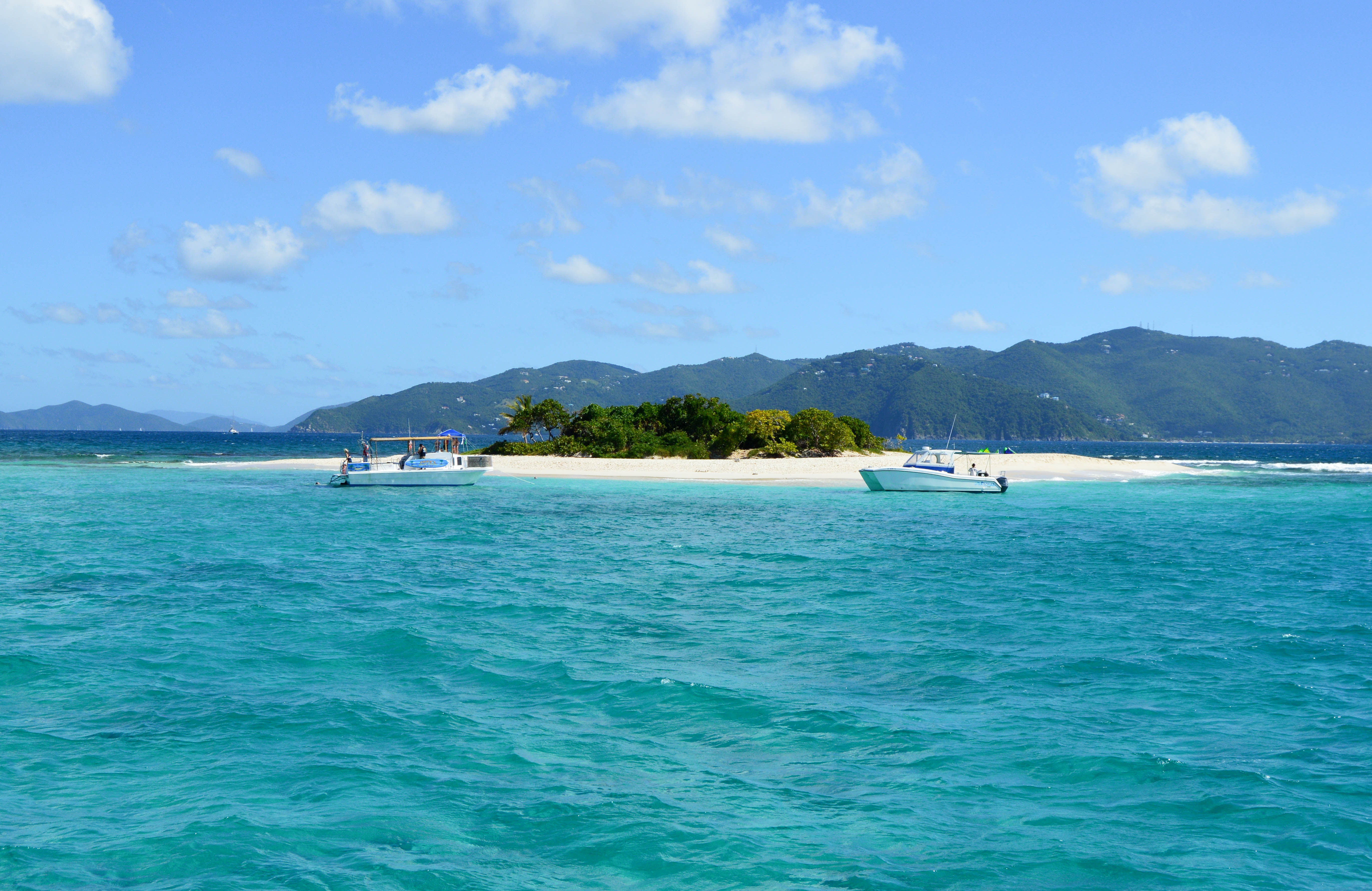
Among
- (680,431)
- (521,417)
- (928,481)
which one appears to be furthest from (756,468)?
(521,417)

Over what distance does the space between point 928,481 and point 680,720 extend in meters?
38.5

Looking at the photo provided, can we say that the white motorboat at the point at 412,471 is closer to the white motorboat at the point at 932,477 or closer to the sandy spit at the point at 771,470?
the sandy spit at the point at 771,470

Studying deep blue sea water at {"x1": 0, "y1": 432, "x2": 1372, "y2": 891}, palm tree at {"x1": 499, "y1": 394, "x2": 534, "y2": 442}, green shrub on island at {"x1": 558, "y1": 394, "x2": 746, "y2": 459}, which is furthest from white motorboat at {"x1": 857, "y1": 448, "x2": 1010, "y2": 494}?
palm tree at {"x1": 499, "y1": 394, "x2": 534, "y2": 442}

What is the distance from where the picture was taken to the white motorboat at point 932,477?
46156 millimetres

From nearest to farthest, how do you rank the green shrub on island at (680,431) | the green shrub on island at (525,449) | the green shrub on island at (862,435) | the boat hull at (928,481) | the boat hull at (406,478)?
the boat hull at (928,481)
the boat hull at (406,478)
the green shrub on island at (680,431)
the green shrub on island at (525,449)
the green shrub on island at (862,435)

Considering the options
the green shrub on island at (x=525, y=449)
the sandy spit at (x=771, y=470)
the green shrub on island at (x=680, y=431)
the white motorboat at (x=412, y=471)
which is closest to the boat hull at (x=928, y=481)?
Answer: the sandy spit at (x=771, y=470)

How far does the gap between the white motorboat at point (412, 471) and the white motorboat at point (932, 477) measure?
2226 centimetres

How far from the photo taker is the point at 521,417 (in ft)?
247

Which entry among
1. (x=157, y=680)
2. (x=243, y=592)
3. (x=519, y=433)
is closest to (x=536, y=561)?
(x=243, y=592)

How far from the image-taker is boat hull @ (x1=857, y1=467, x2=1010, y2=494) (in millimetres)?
46125

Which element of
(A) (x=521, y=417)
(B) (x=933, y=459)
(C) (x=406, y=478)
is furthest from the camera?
(A) (x=521, y=417)

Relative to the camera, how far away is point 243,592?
18.2m

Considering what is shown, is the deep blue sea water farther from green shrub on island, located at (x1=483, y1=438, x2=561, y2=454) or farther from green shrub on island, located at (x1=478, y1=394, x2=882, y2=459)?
green shrub on island, located at (x1=483, y1=438, x2=561, y2=454)

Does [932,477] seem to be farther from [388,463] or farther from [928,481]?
[388,463]
